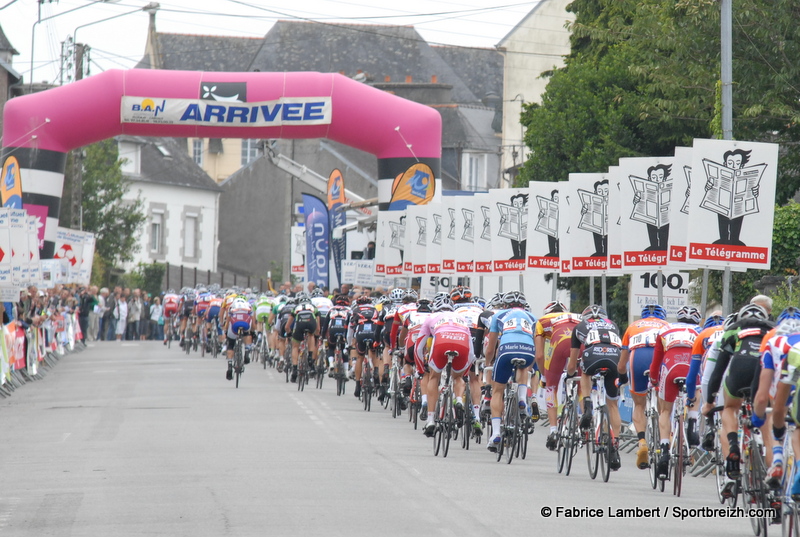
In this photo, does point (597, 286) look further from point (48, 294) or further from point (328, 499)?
point (328, 499)

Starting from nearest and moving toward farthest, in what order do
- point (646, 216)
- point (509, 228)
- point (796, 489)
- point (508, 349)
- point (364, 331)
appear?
1. point (796, 489)
2. point (508, 349)
3. point (646, 216)
4. point (364, 331)
5. point (509, 228)

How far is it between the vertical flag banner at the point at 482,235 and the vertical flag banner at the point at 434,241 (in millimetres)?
3148

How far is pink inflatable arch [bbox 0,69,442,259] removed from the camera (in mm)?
31594

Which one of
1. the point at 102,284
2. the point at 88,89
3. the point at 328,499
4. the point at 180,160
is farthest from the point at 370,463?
the point at 180,160

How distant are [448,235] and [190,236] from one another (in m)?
49.8

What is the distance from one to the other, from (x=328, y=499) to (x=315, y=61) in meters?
72.5

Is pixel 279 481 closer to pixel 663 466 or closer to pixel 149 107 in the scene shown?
pixel 663 466

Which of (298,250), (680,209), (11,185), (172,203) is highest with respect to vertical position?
(172,203)

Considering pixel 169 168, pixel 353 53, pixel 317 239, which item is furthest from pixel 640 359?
pixel 353 53

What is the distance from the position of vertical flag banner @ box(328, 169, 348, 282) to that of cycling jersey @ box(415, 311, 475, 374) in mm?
24088

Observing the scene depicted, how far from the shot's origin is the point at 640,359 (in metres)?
14.0

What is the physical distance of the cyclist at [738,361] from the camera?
10422 mm

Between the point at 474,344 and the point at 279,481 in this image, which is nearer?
the point at 279,481

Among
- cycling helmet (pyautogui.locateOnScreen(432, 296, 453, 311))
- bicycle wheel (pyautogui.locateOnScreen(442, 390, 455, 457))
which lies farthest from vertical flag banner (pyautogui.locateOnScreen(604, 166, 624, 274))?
bicycle wheel (pyautogui.locateOnScreen(442, 390, 455, 457))
